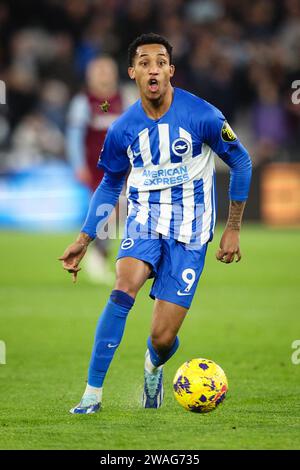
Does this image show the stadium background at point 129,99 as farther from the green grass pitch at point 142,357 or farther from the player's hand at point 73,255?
the player's hand at point 73,255

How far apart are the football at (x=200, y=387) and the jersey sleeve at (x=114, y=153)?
1230 millimetres

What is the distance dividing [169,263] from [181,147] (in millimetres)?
676

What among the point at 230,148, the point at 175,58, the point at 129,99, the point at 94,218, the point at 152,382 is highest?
the point at 175,58

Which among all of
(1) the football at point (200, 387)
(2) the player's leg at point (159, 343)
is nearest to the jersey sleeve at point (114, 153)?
(2) the player's leg at point (159, 343)

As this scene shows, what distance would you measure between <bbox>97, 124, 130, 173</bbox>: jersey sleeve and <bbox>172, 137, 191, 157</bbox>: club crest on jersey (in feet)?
0.96

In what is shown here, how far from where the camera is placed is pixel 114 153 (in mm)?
6355

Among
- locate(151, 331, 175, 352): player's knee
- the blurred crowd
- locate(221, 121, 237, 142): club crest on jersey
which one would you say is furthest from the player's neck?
the blurred crowd

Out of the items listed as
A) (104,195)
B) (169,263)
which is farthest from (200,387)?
(104,195)

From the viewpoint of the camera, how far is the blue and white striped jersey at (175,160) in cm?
627

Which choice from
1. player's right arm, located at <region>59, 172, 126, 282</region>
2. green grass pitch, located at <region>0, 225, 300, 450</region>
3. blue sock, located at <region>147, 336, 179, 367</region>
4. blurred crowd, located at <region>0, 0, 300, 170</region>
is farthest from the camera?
blurred crowd, located at <region>0, 0, 300, 170</region>

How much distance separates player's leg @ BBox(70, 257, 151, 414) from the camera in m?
6.12

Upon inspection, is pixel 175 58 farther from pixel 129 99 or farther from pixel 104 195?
pixel 104 195

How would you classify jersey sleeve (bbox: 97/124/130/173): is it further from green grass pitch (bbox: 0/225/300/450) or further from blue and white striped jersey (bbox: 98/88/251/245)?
green grass pitch (bbox: 0/225/300/450)
